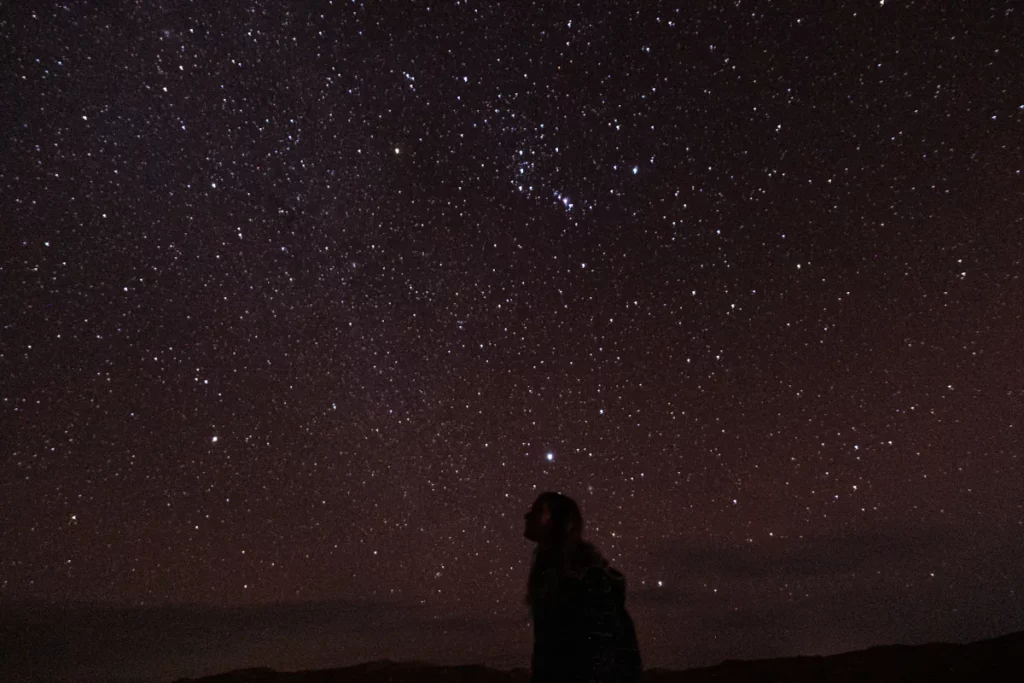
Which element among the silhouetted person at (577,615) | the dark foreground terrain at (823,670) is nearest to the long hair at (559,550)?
the silhouetted person at (577,615)

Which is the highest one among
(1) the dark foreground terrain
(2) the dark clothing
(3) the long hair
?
(3) the long hair

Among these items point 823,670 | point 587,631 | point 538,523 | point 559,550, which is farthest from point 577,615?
point 823,670

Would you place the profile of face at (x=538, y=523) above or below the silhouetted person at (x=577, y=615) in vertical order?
above

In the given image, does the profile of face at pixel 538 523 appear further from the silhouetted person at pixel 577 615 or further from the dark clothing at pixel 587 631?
the dark clothing at pixel 587 631

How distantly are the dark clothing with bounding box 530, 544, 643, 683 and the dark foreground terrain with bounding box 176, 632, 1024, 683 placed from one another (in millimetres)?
12309

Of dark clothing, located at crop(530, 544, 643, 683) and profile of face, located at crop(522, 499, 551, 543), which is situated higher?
profile of face, located at crop(522, 499, 551, 543)

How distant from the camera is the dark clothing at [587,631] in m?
2.49

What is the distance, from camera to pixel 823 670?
53.8 ft

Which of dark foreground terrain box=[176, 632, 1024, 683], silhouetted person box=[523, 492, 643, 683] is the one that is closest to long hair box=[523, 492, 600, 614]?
silhouetted person box=[523, 492, 643, 683]

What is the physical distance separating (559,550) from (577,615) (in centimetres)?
22

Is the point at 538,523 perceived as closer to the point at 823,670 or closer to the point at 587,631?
the point at 587,631

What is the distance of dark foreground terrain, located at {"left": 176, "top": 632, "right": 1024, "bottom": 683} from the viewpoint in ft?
48.2

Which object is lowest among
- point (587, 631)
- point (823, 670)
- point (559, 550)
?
point (823, 670)

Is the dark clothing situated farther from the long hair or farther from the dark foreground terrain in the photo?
the dark foreground terrain
